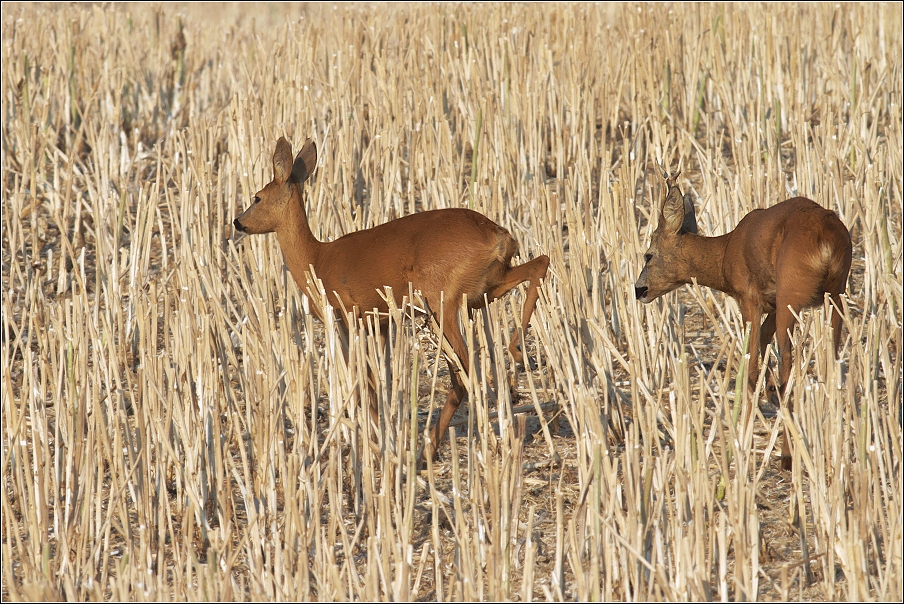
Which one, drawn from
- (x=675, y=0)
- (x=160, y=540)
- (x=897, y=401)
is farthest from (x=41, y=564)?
(x=675, y=0)

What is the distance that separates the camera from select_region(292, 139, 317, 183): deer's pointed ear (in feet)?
Answer: 17.1

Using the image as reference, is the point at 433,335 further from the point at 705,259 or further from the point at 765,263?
the point at 765,263

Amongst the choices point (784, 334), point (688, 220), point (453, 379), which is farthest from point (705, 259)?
point (453, 379)

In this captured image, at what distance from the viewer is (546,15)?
9.48 m

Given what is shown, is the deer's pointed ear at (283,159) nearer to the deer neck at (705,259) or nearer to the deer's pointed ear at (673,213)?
the deer's pointed ear at (673,213)

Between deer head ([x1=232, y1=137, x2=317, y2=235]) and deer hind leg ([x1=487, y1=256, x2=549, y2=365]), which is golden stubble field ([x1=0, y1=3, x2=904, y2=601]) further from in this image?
deer head ([x1=232, y1=137, x2=317, y2=235])

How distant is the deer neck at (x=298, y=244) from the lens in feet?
16.5

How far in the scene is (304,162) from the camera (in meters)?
5.23

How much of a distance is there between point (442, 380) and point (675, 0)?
558cm

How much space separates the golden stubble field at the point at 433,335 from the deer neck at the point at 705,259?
0.53ft

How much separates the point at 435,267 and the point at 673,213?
109 centimetres

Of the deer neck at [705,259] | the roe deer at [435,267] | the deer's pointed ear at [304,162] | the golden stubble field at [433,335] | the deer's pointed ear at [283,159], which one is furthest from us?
the deer's pointed ear at [304,162]

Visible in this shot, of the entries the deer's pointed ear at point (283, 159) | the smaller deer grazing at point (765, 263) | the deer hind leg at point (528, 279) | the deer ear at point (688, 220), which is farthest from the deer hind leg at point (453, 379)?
the deer ear at point (688, 220)

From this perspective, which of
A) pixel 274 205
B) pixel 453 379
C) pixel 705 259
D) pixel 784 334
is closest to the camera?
pixel 784 334
